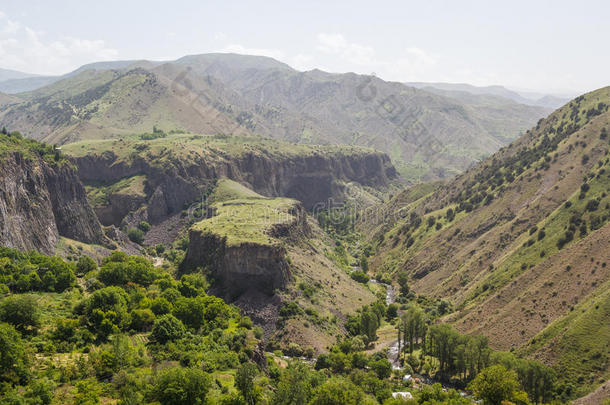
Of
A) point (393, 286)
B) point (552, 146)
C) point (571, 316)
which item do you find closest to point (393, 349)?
point (571, 316)

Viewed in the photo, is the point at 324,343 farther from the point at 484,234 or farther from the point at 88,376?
the point at 484,234

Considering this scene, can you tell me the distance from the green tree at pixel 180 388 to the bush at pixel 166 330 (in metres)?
17.4

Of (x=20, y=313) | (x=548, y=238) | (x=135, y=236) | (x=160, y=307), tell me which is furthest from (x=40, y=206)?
(x=548, y=238)

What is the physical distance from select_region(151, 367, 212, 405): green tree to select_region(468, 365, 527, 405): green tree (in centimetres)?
4678

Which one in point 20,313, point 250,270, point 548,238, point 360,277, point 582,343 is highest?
point 548,238

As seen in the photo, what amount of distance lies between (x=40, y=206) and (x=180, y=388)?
93485mm

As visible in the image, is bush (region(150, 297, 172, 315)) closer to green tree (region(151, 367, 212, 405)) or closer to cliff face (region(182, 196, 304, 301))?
green tree (region(151, 367, 212, 405))

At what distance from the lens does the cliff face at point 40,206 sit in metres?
111

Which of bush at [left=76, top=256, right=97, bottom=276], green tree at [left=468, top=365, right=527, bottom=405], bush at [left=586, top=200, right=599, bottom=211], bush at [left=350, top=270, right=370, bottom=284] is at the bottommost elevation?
bush at [left=350, top=270, right=370, bottom=284]

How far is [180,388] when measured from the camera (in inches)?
2250

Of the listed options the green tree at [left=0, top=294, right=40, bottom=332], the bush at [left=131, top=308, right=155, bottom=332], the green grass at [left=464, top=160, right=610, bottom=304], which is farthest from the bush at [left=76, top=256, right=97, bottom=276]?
the green grass at [left=464, top=160, right=610, bottom=304]

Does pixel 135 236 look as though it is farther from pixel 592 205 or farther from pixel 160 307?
pixel 592 205

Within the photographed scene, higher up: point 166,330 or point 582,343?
point 166,330

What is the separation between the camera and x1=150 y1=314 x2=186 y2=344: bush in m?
76.6
